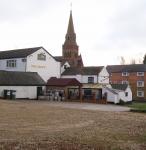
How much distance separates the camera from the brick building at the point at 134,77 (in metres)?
81.8

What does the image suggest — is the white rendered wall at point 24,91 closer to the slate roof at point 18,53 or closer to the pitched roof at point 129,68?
the slate roof at point 18,53

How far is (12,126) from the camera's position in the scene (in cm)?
1844

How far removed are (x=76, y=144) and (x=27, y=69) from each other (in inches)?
1865

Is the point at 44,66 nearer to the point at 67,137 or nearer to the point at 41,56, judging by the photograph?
the point at 41,56

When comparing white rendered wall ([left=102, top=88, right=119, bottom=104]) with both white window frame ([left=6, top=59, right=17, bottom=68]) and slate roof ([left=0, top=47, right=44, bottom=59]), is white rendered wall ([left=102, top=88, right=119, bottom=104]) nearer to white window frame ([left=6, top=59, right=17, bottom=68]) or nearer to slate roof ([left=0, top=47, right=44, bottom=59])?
slate roof ([left=0, top=47, right=44, bottom=59])

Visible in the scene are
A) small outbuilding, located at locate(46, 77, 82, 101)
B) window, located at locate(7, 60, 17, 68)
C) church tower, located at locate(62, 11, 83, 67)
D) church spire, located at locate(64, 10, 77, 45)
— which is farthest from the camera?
church tower, located at locate(62, 11, 83, 67)

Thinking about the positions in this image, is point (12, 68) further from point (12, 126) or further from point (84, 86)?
point (12, 126)

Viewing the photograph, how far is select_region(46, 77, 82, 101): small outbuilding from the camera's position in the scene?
5447 centimetres

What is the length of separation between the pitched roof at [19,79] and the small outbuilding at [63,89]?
2.16m

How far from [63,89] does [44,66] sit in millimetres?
10002

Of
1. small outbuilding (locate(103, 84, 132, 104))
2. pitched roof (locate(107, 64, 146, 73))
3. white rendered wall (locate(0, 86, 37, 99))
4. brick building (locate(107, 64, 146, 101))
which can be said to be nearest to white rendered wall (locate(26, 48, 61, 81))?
white rendered wall (locate(0, 86, 37, 99))

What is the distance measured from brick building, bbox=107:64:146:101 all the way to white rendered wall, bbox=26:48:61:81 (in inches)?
937

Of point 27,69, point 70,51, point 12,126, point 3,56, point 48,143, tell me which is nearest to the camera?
point 48,143

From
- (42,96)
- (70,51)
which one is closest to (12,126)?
(42,96)
